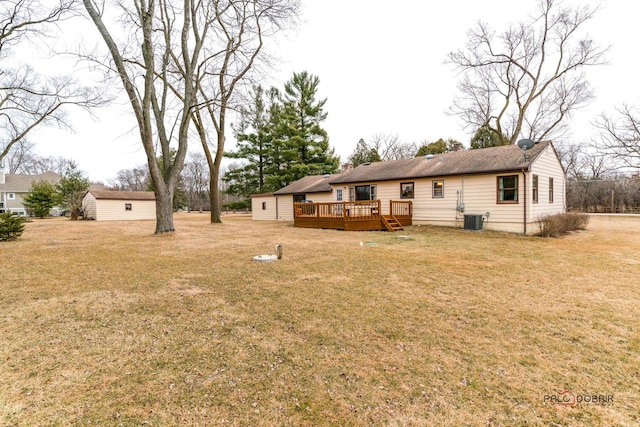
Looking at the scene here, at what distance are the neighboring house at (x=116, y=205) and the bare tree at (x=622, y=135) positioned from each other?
35194mm

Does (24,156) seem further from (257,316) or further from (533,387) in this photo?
(533,387)

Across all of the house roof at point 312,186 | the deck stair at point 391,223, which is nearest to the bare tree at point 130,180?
the house roof at point 312,186

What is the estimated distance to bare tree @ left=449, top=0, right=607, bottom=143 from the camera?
20.3m

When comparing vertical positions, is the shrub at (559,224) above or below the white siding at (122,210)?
below

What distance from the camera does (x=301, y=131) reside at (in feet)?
89.5

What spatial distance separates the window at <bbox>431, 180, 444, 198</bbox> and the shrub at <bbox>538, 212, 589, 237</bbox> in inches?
168

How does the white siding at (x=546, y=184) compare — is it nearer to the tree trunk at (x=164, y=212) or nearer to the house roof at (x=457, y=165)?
the house roof at (x=457, y=165)

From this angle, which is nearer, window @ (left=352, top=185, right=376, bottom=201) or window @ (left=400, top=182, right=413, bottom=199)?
window @ (left=400, top=182, right=413, bottom=199)

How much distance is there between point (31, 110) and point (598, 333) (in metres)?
25.1

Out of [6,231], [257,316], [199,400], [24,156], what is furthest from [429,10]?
[24,156]

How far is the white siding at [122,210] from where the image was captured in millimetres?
24922

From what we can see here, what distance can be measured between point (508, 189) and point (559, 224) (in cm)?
228

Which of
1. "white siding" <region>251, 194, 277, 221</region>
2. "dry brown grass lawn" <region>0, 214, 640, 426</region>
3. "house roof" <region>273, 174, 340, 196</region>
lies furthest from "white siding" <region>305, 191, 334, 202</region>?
"dry brown grass lawn" <region>0, 214, 640, 426</region>

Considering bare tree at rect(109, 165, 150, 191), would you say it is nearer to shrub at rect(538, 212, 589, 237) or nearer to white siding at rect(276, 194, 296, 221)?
white siding at rect(276, 194, 296, 221)
